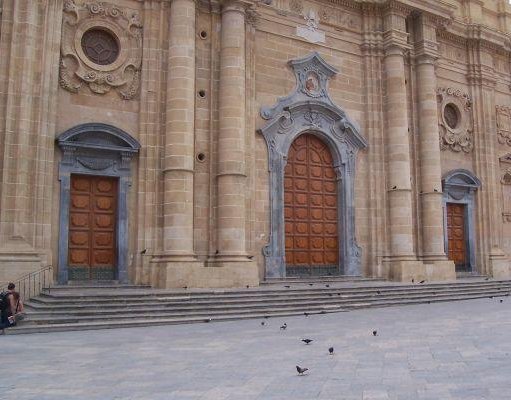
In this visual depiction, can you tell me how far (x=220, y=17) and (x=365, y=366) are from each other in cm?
1275

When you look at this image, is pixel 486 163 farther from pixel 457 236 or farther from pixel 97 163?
→ pixel 97 163

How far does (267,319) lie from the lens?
13.2 m

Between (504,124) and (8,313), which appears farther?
(504,124)

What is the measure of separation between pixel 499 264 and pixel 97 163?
1628cm

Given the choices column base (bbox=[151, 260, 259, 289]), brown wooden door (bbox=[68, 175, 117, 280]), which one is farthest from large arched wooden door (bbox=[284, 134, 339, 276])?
brown wooden door (bbox=[68, 175, 117, 280])

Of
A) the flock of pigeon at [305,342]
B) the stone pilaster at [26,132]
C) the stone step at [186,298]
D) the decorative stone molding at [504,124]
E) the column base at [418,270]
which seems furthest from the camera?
the decorative stone molding at [504,124]

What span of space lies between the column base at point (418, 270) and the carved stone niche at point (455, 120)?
5.01m

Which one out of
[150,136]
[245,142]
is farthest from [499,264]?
[150,136]

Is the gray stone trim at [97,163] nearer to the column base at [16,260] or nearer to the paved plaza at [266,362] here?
the column base at [16,260]

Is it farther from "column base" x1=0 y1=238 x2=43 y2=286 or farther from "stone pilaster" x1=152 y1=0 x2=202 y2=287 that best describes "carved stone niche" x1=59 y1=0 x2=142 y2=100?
"column base" x1=0 y1=238 x2=43 y2=286

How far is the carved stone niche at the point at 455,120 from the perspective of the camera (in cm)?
2269

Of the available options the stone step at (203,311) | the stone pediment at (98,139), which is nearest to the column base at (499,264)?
the stone step at (203,311)

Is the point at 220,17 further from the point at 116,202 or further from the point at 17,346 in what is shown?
the point at 17,346

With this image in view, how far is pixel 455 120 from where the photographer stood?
23500 millimetres
